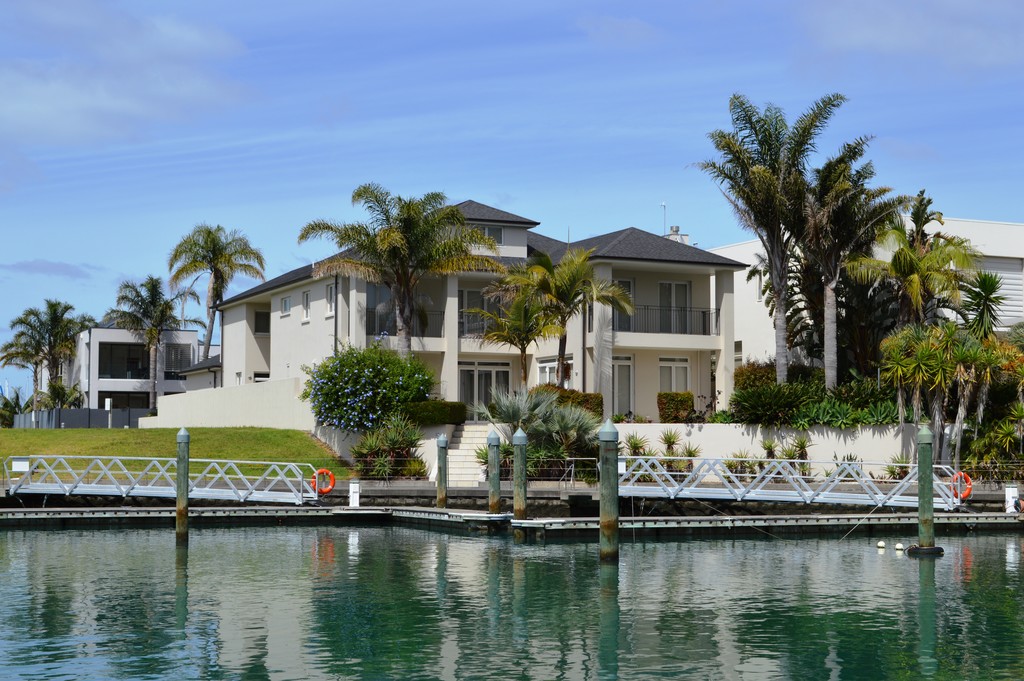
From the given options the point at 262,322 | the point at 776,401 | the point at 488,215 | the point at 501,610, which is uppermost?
the point at 488,215

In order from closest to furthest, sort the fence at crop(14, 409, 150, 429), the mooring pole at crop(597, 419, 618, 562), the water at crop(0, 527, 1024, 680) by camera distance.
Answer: the water at crop(0, 527, 1024, 680) → the mooring pole at crop(597, 419, 618, 562) → the fence at crop(14, 409, 150, 429)

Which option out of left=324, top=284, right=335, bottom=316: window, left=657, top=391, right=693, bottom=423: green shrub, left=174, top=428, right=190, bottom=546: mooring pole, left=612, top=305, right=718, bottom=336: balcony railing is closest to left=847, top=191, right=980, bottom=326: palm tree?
left=657, top=391, right=693, bottom=423: green shrub

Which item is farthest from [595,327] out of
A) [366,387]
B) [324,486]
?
[324,486]

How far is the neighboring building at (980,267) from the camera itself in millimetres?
49906

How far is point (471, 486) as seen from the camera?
3931cm

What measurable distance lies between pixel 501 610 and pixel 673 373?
92.2 ft

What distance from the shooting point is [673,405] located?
44.6 metres

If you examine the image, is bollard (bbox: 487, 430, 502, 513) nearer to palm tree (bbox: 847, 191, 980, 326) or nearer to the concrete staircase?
the concrete staircase

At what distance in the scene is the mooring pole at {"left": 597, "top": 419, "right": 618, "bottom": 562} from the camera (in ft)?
81.6

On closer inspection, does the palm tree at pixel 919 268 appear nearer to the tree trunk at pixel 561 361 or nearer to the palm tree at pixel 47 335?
the tree trunk at pixel 561 361

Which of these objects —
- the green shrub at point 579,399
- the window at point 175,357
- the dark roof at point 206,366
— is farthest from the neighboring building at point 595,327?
the window at point 175,357

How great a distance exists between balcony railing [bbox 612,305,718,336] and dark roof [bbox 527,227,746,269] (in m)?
1.91

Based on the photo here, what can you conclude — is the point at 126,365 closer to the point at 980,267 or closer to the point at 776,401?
the point at 776,401

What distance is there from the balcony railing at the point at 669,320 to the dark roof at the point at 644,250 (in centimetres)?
191
